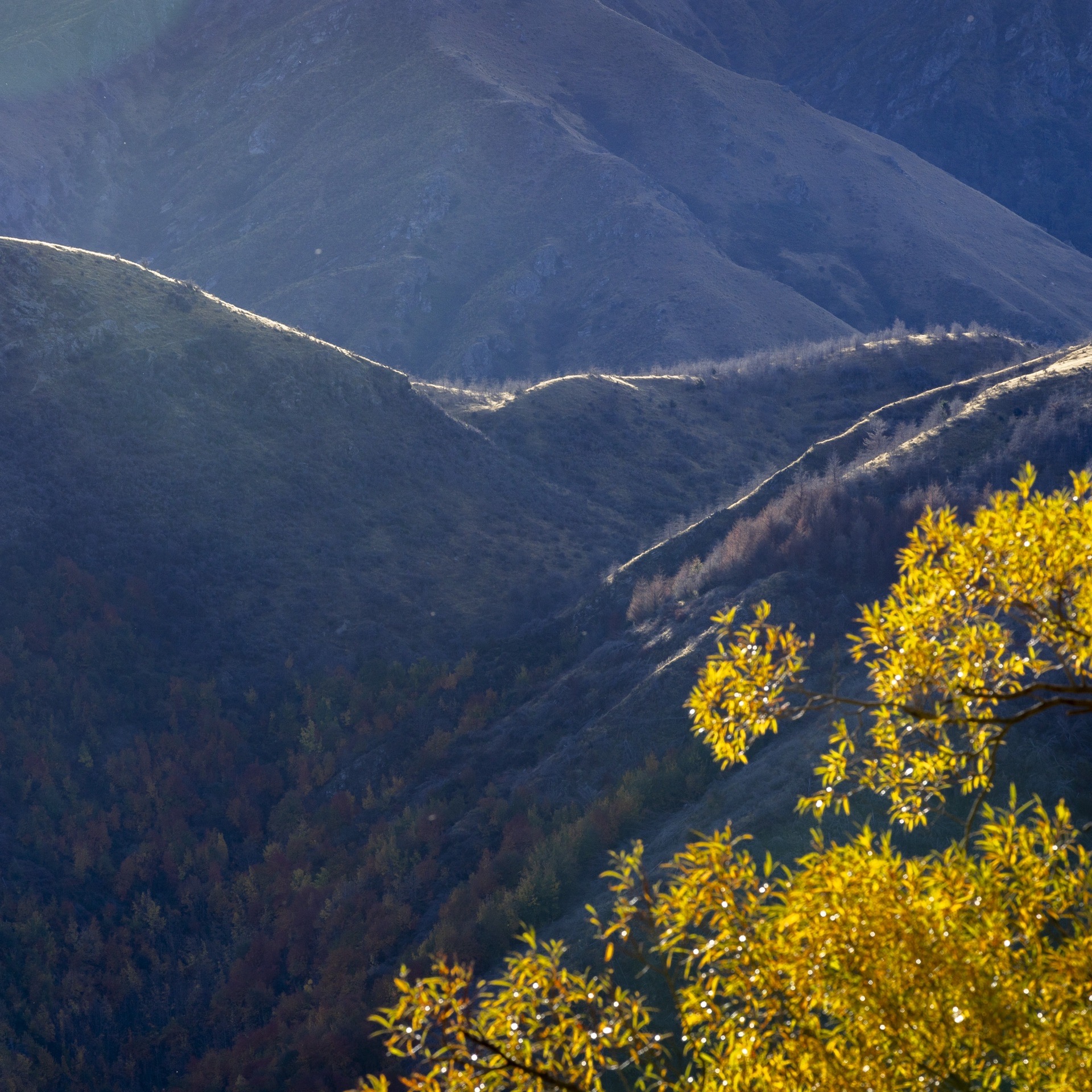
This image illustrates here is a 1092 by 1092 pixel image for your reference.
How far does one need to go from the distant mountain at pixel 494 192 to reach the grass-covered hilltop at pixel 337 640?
133 ft

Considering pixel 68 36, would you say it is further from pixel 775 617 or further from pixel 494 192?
pixel 775 617

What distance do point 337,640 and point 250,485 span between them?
8505 millimetres

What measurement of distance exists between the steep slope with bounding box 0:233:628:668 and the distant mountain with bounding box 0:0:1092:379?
40088mm

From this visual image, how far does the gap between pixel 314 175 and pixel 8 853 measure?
3682 inches

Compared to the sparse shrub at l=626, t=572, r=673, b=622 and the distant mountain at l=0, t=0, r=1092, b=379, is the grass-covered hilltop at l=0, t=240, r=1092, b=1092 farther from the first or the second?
the distant mountain at l=0, t=0, r=1092, b=379

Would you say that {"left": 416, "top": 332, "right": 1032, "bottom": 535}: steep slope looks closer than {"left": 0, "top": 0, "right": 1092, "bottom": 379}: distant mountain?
Yes

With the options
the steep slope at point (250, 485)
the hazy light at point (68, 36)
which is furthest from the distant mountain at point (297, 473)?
the hazy light at point (68, 36)

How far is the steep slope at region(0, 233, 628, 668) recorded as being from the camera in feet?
101

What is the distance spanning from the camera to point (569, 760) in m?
21.0

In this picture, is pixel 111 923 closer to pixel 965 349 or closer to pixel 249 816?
pixel 249 816

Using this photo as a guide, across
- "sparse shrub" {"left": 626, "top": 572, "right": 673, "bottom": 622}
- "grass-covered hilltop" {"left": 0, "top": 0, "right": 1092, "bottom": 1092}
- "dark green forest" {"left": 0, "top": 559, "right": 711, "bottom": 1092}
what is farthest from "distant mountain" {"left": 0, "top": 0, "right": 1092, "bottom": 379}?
"dark green forest" {"left": 0, "top": 559, "right": 711, "bottom": 1092}

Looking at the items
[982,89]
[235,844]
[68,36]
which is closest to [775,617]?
[235,844]

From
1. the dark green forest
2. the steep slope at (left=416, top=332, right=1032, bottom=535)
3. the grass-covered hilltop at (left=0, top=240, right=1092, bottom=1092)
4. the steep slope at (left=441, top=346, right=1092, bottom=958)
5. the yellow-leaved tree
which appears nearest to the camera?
the yellow-leaved tree

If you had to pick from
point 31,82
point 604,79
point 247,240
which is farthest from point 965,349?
point 31,82
